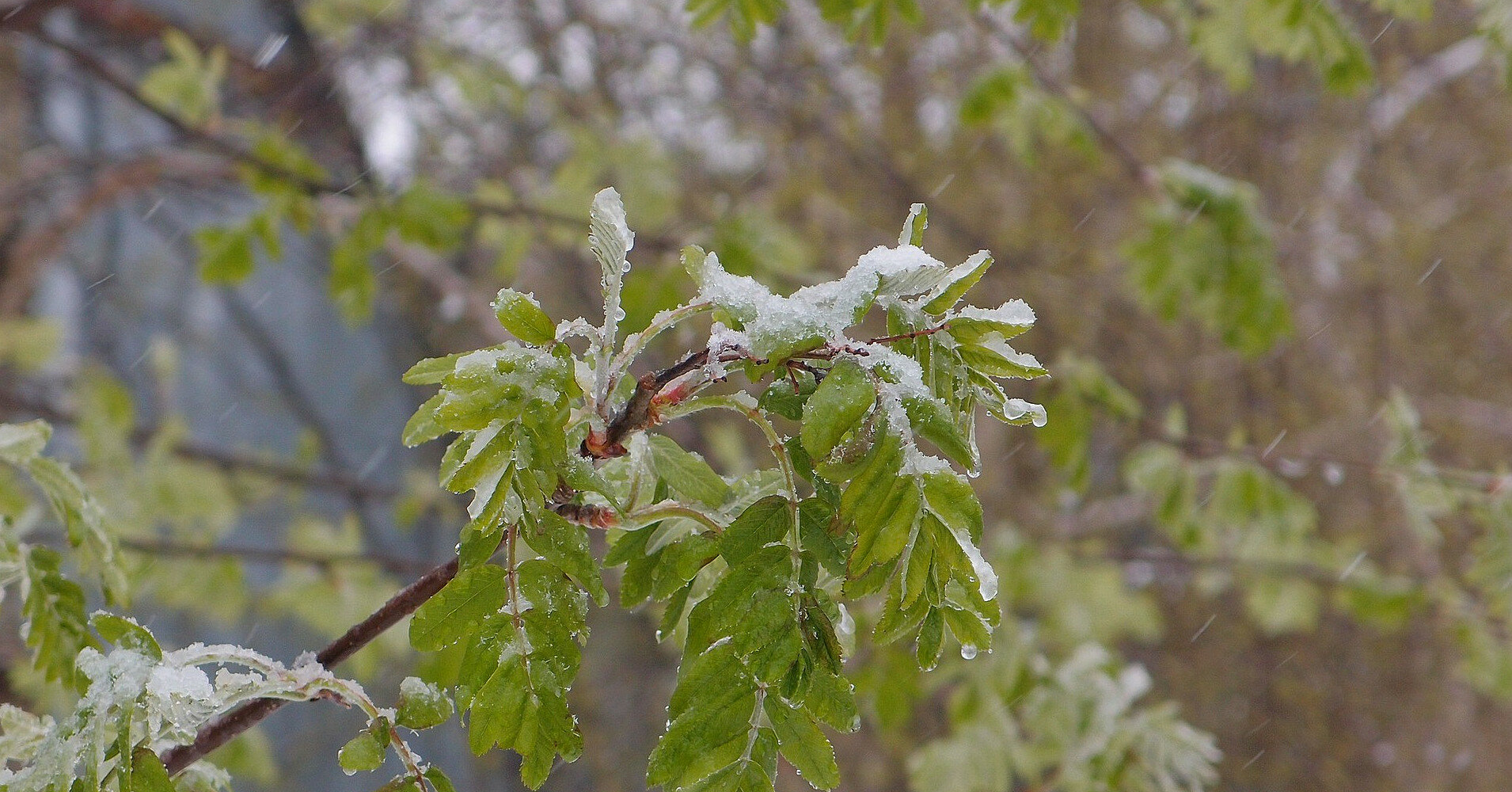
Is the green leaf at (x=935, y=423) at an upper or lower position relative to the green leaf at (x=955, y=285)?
lower

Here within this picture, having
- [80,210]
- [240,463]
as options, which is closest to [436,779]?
[240,463]

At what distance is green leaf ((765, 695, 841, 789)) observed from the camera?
0.96m

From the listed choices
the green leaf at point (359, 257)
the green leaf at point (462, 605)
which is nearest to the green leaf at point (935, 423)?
the green leaf at point (462, 605)

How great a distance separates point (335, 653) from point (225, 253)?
249 cm

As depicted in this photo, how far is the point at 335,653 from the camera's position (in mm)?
1083

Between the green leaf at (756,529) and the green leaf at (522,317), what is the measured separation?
0.80 feet

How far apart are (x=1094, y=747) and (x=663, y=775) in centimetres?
161

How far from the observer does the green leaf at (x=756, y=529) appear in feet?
3.09

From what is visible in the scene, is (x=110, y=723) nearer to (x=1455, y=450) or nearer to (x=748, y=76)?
(x=748, y=76)

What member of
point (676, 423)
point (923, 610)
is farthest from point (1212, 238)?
point (676, 423)

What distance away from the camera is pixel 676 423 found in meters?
5.30

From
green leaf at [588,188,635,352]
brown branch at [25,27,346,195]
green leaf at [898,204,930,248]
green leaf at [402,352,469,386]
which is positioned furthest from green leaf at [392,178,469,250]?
green leaf at [898,204,930,248]

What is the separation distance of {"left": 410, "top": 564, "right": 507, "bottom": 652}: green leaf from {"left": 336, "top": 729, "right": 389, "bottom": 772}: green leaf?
0.15 meters

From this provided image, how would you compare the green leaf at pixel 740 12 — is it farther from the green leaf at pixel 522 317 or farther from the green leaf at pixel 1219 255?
the green leaf at pixel 1219 255
